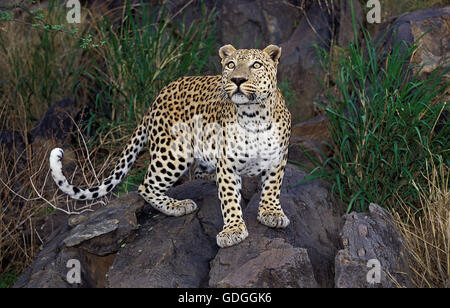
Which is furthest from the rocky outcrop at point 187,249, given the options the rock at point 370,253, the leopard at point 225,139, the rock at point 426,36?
the rock at point 426,36

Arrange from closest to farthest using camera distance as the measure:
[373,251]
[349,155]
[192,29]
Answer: [373,251]
[349,155]
[192,29]

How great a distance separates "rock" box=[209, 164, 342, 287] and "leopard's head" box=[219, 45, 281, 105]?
4.17 feet

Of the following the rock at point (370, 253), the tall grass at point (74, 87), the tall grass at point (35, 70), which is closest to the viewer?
the rock at point (370, 253)

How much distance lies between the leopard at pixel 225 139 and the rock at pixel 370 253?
0.71 metres

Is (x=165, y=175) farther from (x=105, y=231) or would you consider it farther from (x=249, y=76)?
(x=249, y=76)

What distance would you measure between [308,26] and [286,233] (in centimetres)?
481

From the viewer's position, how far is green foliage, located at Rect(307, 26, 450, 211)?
663 centimetres

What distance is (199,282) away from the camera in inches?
205

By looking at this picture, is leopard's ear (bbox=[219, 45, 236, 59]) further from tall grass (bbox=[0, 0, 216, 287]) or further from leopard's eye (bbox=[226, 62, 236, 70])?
tall grass (bbox=[0, 0, 216, 287])

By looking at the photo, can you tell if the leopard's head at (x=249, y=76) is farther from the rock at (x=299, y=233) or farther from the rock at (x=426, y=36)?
the rock at (x=426, y=36)

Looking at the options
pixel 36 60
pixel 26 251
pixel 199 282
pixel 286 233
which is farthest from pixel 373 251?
pixel 36 60

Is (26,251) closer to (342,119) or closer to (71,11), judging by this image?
(342,119)

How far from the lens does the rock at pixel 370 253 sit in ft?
15.4

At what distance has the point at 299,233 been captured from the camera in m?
5.77
